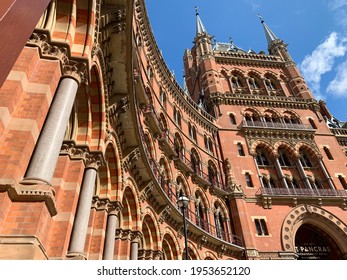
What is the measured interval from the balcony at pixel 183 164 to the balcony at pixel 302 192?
714 centimetres

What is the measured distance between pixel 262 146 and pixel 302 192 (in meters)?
5.42

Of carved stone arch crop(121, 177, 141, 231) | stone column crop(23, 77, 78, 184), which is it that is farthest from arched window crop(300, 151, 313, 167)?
stone column crop(23, 77, 78, 184)

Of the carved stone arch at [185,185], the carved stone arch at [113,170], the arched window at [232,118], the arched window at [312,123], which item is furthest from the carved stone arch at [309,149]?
the carved stone arch at [113,170]

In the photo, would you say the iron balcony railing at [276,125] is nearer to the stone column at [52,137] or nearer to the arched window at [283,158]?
the arched window at [283,158]

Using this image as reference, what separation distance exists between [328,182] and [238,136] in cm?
873

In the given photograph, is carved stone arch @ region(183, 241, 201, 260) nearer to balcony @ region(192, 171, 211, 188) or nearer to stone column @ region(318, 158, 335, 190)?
balcony @ region(192, 171, 211, 188)

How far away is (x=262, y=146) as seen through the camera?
27641 mm

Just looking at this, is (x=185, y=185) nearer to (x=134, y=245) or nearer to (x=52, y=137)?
(x=134, y=245)

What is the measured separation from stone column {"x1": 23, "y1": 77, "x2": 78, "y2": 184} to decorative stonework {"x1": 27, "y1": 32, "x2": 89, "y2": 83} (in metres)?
0.25

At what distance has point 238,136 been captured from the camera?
2777 cm

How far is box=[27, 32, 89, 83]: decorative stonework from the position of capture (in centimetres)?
672

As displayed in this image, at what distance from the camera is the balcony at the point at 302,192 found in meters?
24.0
